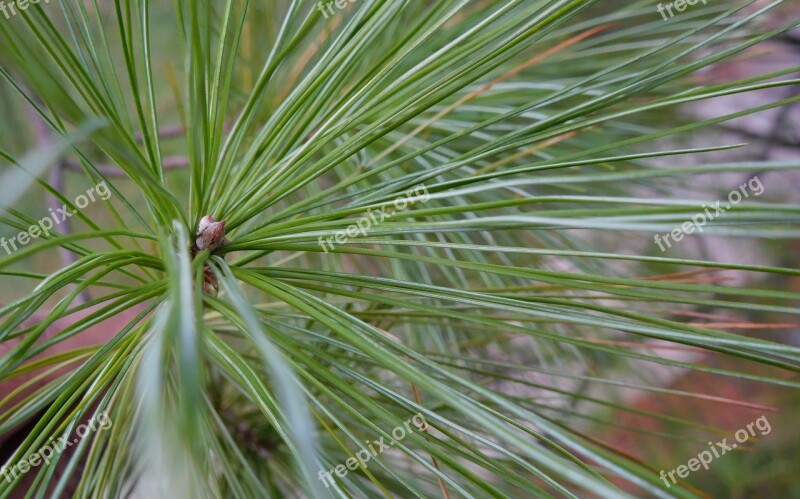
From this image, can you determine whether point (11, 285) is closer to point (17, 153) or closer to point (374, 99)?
point (17, 153)

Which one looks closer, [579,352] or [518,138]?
[518,138]

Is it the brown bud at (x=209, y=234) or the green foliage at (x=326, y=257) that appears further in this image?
the brown bud at (x=209, y=234)

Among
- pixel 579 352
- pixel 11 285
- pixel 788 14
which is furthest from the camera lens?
pixel 11 285

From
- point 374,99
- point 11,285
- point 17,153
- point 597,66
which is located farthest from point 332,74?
point 11,285

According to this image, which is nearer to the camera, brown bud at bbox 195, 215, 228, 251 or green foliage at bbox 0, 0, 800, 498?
green foliage at bbox 0, 0, 800, 498

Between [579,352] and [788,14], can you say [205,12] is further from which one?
[788,14]

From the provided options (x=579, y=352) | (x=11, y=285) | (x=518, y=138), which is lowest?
(x=579, y=352)

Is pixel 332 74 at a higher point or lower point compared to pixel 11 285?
lower

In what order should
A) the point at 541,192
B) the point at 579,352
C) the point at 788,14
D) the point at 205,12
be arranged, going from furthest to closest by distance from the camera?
the point at 788,14 < the point at 579,352 < the point at 541,192 < the point at 205,12

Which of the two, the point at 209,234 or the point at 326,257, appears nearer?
the point at 209,234
